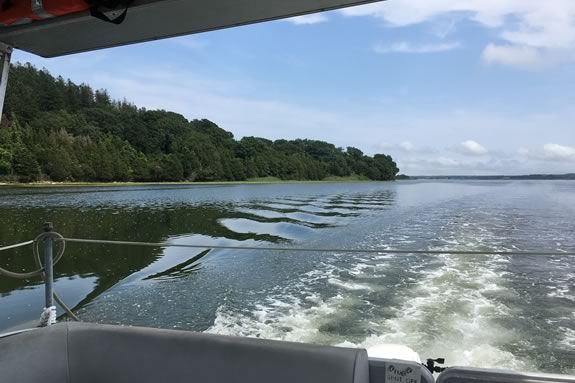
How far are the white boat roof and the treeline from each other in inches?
1693

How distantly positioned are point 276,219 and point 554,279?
28.5 feet

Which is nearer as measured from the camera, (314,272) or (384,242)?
(314,272)

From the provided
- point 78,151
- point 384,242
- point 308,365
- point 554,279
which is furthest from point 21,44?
point 78,151

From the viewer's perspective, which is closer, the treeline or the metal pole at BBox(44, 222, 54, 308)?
the metal pole at BBox(44, 222, 54, 308)

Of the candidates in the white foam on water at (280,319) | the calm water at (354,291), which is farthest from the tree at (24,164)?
the white foam on water at (280,319)

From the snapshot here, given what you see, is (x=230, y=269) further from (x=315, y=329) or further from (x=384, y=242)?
(x=384, y=242)

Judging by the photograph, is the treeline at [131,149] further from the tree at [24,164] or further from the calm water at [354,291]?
the calm water at [354,291]

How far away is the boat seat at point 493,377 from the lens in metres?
1.12

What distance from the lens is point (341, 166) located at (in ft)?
162

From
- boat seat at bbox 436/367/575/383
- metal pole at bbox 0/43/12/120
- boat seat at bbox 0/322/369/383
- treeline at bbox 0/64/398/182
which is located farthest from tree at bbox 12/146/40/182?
boat seat at bbox 436/367/575/383

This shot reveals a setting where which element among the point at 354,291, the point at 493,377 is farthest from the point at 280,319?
the point at 493,377

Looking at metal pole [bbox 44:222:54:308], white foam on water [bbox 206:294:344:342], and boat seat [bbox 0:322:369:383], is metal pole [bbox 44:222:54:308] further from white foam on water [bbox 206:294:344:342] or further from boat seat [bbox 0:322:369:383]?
white foam on water [bbox 206:294:344:342]

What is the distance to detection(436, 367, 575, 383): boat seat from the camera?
1117mm

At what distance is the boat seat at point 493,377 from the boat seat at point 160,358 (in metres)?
0.23
